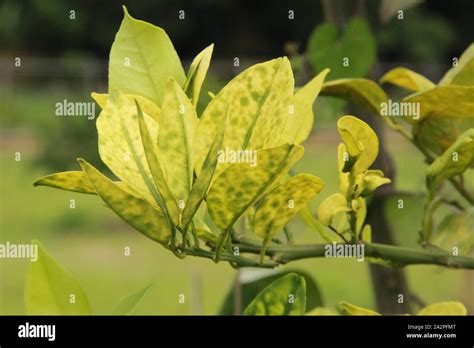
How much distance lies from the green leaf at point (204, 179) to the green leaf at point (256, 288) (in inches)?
7.5

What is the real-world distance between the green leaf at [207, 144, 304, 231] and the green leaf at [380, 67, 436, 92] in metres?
0.17

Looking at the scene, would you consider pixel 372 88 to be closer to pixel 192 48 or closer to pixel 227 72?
pixel 227 72

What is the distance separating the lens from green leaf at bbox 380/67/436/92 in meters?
0.51

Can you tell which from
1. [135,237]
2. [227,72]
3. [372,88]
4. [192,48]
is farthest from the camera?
[192,48]

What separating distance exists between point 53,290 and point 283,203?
0.37 ft

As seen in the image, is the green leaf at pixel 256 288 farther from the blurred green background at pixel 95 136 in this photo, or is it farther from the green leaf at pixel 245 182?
the green leaf at pixel 245 182

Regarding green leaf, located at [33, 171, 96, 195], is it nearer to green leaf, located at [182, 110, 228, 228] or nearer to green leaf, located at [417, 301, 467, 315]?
green leaf, located at [182, 110, 228, 228]

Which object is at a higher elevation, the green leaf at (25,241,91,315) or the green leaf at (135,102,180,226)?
the green leaf at (135,102,180,226)

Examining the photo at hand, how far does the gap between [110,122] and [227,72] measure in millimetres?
11117

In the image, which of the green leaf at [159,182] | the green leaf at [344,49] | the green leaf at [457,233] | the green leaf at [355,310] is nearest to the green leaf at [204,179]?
the green leaf at [159,182]

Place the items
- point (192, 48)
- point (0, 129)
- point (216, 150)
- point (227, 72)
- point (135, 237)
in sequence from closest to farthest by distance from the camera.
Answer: point (216, 150)
point (135, 237)
point (0, 129)
point (227, 72)
point (192, 48)

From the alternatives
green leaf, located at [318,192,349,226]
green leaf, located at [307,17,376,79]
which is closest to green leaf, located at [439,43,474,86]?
green leaf, located at [318,192,349,226]
